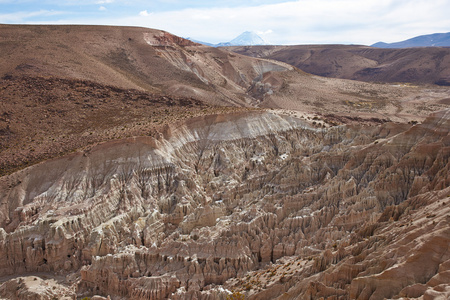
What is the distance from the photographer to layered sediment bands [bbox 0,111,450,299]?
2252cm

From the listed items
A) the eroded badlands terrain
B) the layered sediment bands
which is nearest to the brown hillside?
the eroded badlands terrain

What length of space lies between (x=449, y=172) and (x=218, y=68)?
304 ft

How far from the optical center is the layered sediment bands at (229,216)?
2252 centimetres

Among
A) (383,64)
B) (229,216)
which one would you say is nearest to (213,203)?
(229,216)

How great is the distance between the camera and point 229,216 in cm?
3541

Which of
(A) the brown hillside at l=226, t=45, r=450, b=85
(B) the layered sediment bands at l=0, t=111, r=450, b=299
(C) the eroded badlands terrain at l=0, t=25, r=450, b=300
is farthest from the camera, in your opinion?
(A) the brown hillside at l=226, t=45, r=450, b=85

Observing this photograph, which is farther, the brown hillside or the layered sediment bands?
the brown hillside

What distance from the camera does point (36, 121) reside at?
53.7m

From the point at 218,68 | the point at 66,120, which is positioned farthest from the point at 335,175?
the point at 218,68

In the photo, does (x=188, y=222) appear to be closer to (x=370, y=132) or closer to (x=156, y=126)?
(x=156, y=126)

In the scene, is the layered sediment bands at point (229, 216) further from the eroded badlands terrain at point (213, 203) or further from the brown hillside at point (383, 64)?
the brown hillside at point (383, 64)

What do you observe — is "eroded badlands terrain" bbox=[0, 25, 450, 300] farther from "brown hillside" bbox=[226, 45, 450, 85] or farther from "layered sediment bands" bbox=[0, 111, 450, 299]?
Result: "brown hillside" bbox=[226, 45, 450, 85]

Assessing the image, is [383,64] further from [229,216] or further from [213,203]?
[229,216]

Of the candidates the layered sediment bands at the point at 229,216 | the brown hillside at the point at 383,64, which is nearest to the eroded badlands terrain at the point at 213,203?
the layered sediment bands at the point at 229,216
